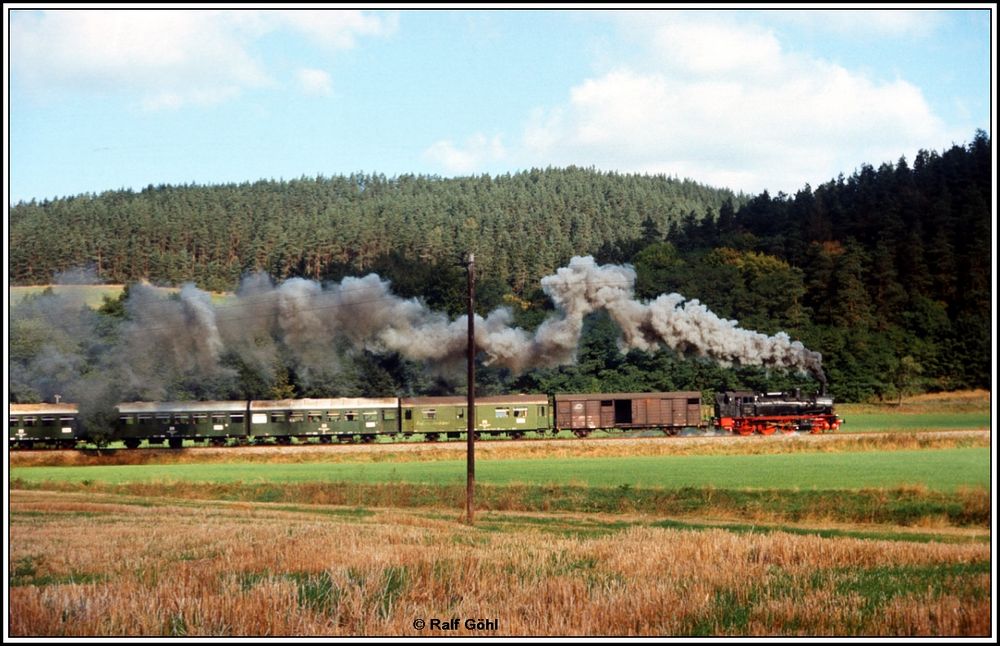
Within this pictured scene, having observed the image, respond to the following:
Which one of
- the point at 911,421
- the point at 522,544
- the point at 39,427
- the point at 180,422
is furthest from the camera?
the point at 911,421

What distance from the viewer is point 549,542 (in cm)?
1898

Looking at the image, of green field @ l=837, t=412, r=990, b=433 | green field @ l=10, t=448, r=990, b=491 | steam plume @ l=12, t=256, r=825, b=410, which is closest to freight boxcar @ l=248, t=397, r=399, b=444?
steam plume @ l=12, t=256, r=825, b=410

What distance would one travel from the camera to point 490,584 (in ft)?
46.6

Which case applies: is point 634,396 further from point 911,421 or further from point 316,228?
point 316,228

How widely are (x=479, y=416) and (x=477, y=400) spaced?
975 millimetres

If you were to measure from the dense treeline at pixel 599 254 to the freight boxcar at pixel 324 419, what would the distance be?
3.97 m

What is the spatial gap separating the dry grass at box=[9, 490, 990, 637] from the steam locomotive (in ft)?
81.8

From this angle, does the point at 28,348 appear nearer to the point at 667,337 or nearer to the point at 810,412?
the point at 667,337

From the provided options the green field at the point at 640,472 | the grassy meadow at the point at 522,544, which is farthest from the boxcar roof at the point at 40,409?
the grassy meadow at the point at 522,544

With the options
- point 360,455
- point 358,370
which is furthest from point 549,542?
point 358,370

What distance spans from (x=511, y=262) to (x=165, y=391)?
26.8 meters

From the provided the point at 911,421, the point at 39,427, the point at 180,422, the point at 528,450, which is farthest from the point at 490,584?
the point at 911,421

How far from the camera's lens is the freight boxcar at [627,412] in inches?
1841

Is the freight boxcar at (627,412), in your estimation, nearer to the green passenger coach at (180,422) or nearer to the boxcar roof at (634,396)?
the boxcar roof at (634,396)
